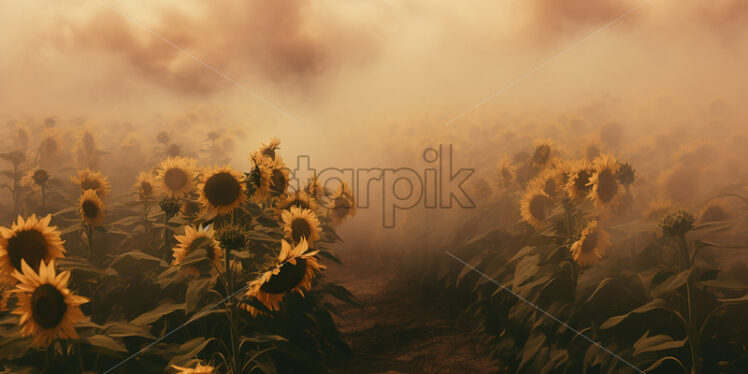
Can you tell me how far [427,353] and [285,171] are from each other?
7.47 ft

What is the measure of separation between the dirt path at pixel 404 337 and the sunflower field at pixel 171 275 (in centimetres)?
48

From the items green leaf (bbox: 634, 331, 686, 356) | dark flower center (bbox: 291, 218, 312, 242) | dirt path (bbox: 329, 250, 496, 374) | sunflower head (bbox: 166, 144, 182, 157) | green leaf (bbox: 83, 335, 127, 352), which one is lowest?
dirt path (bbox: 329, 250, 496, 374)

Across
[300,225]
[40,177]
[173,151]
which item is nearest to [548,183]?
[300,225]

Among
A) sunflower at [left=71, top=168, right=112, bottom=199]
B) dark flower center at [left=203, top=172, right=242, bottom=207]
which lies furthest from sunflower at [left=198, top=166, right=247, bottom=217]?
sunflower at [left=71, top=168, right=112, bottom=199]

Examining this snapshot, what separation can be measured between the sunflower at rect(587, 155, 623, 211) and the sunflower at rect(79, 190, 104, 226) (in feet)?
11.0

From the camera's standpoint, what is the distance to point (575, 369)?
3.12m

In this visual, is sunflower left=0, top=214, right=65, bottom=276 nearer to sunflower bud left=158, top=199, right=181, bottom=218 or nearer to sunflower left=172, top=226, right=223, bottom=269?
sunflower left=172, top=226, right=223, bottom=269

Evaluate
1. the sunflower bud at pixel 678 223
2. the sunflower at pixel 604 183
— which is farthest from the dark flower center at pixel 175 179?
the sunflower bud at pixel 678 223

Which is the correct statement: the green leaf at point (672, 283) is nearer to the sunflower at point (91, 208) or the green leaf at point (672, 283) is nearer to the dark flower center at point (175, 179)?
the dark flower center at point (175, 179)

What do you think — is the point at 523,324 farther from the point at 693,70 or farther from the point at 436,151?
the point at 693,70

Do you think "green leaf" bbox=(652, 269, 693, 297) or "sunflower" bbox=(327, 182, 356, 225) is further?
"sunflower" bbox=(327, 182, 356, 225)

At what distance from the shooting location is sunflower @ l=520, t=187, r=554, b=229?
4094 millimetres

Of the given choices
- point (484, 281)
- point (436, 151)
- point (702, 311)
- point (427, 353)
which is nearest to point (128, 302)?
point (427, 353)

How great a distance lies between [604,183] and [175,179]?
125 inches
